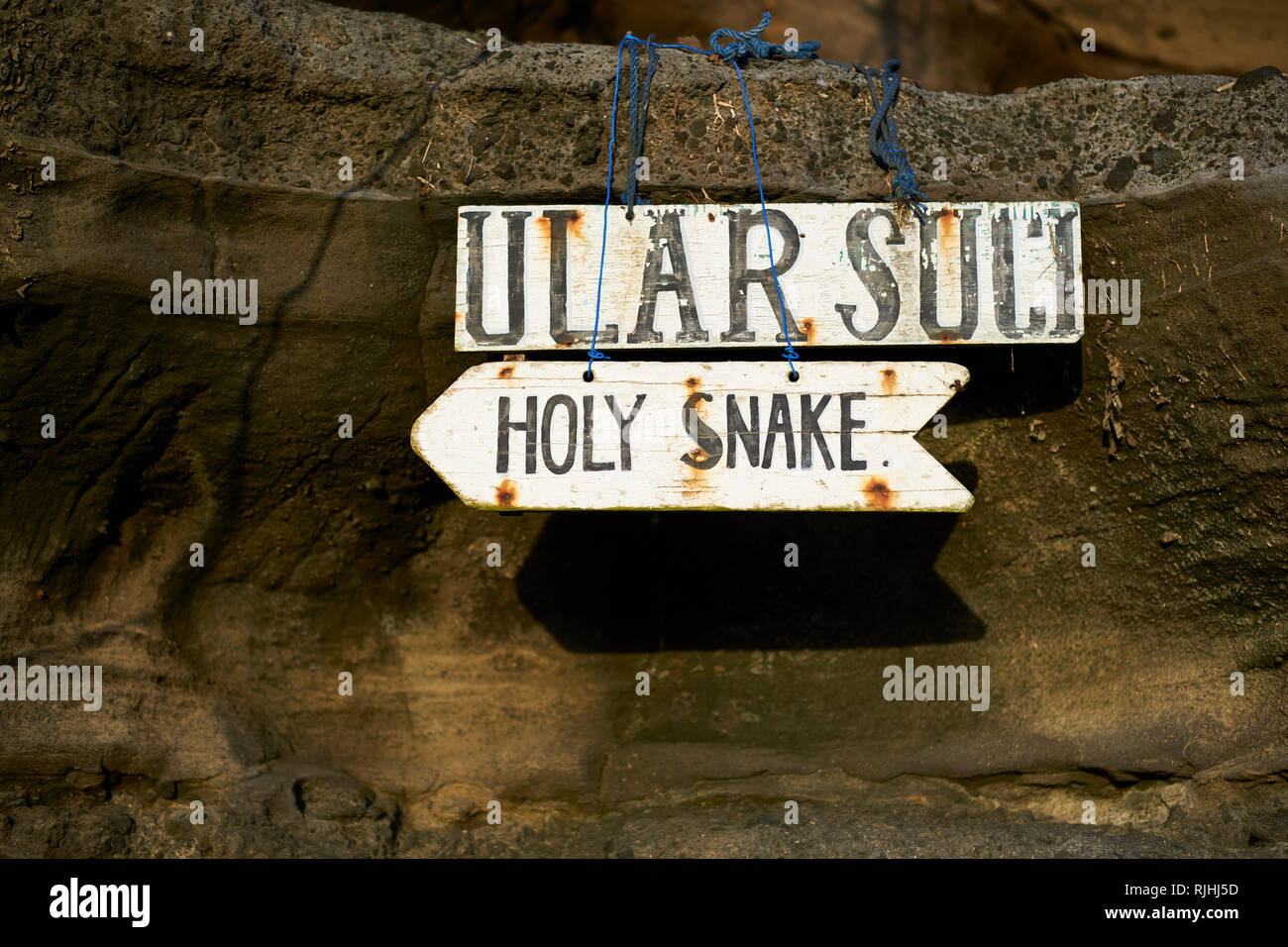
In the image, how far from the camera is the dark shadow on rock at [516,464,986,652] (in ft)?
11.3

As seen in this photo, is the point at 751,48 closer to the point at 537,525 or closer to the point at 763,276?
the point at 763,276

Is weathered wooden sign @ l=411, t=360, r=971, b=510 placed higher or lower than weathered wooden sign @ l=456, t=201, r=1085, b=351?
lower

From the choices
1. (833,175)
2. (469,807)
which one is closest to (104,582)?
(469,807)

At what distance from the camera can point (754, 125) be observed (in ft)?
10.1

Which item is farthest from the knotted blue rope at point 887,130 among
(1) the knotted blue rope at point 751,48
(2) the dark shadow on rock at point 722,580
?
(2) the dark shadow on rock at point 722,580

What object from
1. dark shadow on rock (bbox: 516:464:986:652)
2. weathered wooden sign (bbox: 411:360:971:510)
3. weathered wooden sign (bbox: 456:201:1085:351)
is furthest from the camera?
dark shadow on rock (bbox: 516:464:986:652)

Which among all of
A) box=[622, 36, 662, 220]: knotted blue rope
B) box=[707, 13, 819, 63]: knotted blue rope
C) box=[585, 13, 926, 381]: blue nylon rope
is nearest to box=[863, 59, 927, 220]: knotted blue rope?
box=[585, 13, 926, 381]: blue nylon rope

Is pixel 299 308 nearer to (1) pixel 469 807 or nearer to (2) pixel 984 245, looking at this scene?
(1) pixel 469 807

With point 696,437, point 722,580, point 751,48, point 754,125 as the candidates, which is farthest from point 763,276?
point 722,580

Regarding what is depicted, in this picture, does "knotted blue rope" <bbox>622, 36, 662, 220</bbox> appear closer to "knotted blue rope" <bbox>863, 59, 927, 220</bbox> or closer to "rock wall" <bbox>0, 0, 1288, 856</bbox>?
"rock wall" <bbox>0, 0, 1288, 856</bbox>

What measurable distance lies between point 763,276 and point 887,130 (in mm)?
724

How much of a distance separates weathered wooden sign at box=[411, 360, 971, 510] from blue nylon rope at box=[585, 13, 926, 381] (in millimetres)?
171

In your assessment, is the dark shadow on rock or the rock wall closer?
the rock wall

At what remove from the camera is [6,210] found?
9.35ft
